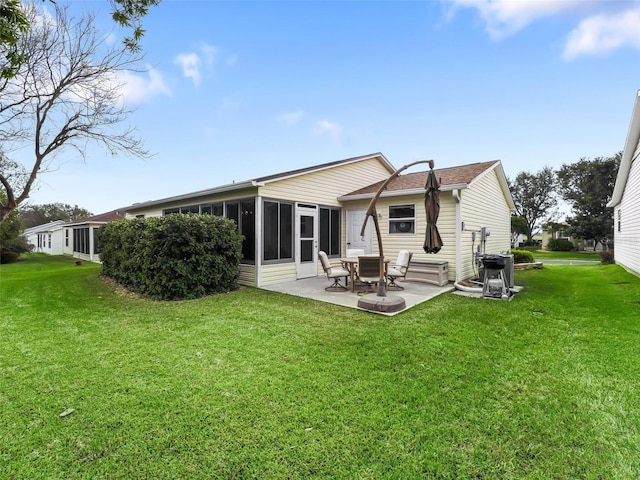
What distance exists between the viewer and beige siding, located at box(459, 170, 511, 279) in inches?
355

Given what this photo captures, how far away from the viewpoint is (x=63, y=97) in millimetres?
8805

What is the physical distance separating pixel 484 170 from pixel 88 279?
Result: 1353 centimetres

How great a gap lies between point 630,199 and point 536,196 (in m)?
28.7

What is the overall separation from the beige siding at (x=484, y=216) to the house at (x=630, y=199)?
3.82 m

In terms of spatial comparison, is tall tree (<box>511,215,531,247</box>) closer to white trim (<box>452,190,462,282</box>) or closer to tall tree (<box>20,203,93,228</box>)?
white trim (<box>452,190,462,282</box>)

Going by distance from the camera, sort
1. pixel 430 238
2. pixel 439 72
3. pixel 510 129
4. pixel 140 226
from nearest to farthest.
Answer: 1. pixel 430 238
2. pixel 140 226
3. pixel 439 72
4. pixel 510 129

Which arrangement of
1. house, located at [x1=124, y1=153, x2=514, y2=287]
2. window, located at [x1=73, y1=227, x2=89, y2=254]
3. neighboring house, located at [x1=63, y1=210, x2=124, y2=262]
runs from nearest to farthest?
house, located at [x1=124, y1=153, x2=514, y2=287] < neighboring house, located at [x1=63, y1=210, x2=124, y2=262] < window, located at [x1=73, y1=227, x2=89, y2=254]

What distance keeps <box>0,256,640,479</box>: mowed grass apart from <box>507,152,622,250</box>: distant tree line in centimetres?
2539

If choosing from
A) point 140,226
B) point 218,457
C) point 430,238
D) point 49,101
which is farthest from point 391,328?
point 49,101

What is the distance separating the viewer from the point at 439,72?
35.8 ft

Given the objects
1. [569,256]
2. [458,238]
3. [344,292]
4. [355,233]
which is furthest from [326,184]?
[569,256]

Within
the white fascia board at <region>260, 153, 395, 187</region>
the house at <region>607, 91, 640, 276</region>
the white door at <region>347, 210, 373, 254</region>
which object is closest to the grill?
the white door at <region>347, 210, 373, 254</region>

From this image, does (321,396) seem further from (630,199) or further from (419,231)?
(630,199)

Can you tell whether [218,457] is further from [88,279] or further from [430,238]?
[88,279]
